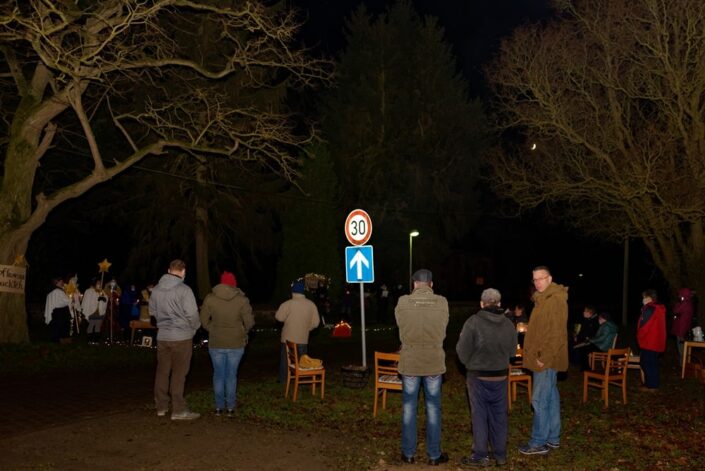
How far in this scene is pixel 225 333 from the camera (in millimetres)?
9836

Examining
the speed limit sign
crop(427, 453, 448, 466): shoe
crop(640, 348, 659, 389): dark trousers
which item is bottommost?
crop(427, 453, 448, 466): shoe

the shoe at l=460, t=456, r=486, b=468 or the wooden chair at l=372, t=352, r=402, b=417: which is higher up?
the wooden chair at l=372, t=352, r=402, b=417

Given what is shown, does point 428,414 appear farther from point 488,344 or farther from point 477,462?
point 488,344

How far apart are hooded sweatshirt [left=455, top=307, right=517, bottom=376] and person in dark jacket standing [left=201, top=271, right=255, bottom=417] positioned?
360 centimetres

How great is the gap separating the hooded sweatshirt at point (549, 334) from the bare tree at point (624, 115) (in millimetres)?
11501

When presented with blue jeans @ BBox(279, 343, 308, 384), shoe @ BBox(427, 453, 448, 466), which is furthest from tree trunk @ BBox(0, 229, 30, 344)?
shoe @ BBox(427, 453, 448, 466)

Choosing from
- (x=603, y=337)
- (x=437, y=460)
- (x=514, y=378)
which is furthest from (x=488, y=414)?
(x=603, y=337)

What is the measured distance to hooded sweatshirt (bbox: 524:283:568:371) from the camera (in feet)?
25.5

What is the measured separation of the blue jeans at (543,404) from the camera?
25.8ft

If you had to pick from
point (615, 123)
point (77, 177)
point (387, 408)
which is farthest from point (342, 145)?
point (387, 408)

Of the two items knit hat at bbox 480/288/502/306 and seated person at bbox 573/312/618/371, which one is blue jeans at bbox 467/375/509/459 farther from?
seated person at bbox 573/312/618/371

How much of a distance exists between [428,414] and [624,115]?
15.2 metres

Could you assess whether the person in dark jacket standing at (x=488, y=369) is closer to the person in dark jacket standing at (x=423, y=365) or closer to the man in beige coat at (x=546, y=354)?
the person in dark jacket standing at (x=423, y=365)

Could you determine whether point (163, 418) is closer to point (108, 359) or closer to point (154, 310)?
point (154, 310)
